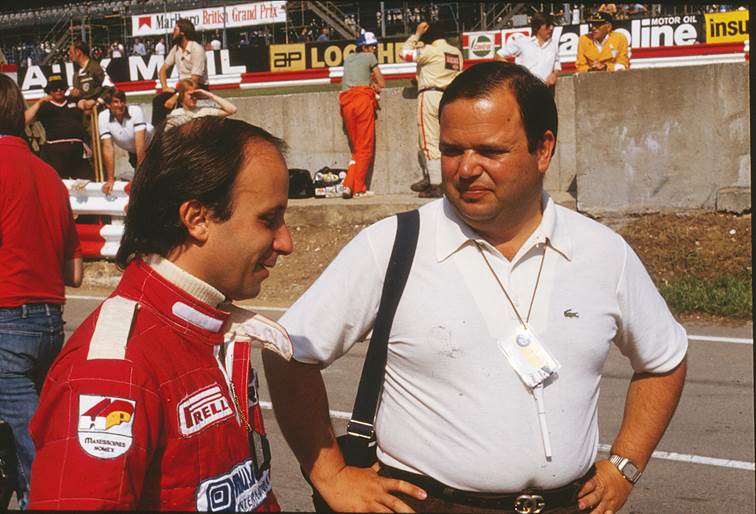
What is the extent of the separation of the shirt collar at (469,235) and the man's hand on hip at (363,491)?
631 millimetres

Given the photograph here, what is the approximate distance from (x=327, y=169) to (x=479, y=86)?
1174 cm

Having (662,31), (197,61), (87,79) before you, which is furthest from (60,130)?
(662,31)

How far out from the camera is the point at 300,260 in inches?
481

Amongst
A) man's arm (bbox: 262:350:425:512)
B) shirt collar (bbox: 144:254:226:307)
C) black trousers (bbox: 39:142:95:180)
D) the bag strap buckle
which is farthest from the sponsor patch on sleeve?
black trousers (bbox: 39:142:95:180)

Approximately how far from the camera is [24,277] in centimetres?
399

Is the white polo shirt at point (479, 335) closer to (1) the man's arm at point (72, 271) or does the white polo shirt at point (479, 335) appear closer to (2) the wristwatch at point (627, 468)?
(2) the wristwatch at point (627, 468)

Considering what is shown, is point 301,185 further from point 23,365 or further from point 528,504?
point 528,504

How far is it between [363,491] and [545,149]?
1.16 meters

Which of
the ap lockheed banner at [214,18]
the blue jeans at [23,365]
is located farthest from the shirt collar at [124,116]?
the ap lockheed banner at [214,18]

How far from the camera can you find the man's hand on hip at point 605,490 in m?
2.63

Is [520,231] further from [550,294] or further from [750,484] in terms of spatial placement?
[750,484]

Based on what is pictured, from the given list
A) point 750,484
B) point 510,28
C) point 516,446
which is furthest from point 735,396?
point 510,28

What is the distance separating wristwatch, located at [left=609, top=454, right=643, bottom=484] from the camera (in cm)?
279

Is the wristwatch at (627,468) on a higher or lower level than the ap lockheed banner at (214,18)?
lower
